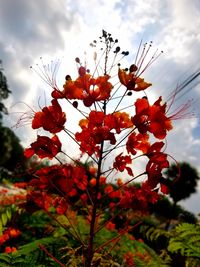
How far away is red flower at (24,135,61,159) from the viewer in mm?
1779

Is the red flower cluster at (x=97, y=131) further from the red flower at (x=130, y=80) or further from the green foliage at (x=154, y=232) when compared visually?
the green foliage at (x=154, y=232)

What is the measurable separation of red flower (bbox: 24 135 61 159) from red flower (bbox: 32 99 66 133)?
75mm

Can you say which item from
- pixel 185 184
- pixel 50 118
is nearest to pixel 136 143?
pixel 50 118

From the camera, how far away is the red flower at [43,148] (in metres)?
1.78

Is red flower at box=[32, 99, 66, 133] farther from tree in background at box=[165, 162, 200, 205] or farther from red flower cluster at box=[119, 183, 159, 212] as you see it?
tree in background at box=[165, 162, 200, 205]

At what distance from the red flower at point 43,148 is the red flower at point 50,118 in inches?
3.0

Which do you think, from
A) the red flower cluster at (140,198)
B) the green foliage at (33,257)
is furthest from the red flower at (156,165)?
the green foliage at (33,257)

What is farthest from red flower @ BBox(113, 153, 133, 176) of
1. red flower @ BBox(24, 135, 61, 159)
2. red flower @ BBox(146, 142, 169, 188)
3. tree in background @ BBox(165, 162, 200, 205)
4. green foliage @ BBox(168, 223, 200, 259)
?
tree in background @ BBox(165, 162, 200, 205)

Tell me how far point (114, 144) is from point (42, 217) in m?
3.48

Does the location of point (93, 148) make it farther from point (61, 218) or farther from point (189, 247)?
point (61, 218)

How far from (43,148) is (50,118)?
0.53 feet

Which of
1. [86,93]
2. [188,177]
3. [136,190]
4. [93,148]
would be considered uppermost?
[188,177]

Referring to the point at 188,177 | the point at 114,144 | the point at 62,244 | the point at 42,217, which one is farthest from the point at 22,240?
the point at 188,177

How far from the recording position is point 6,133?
34.5m
